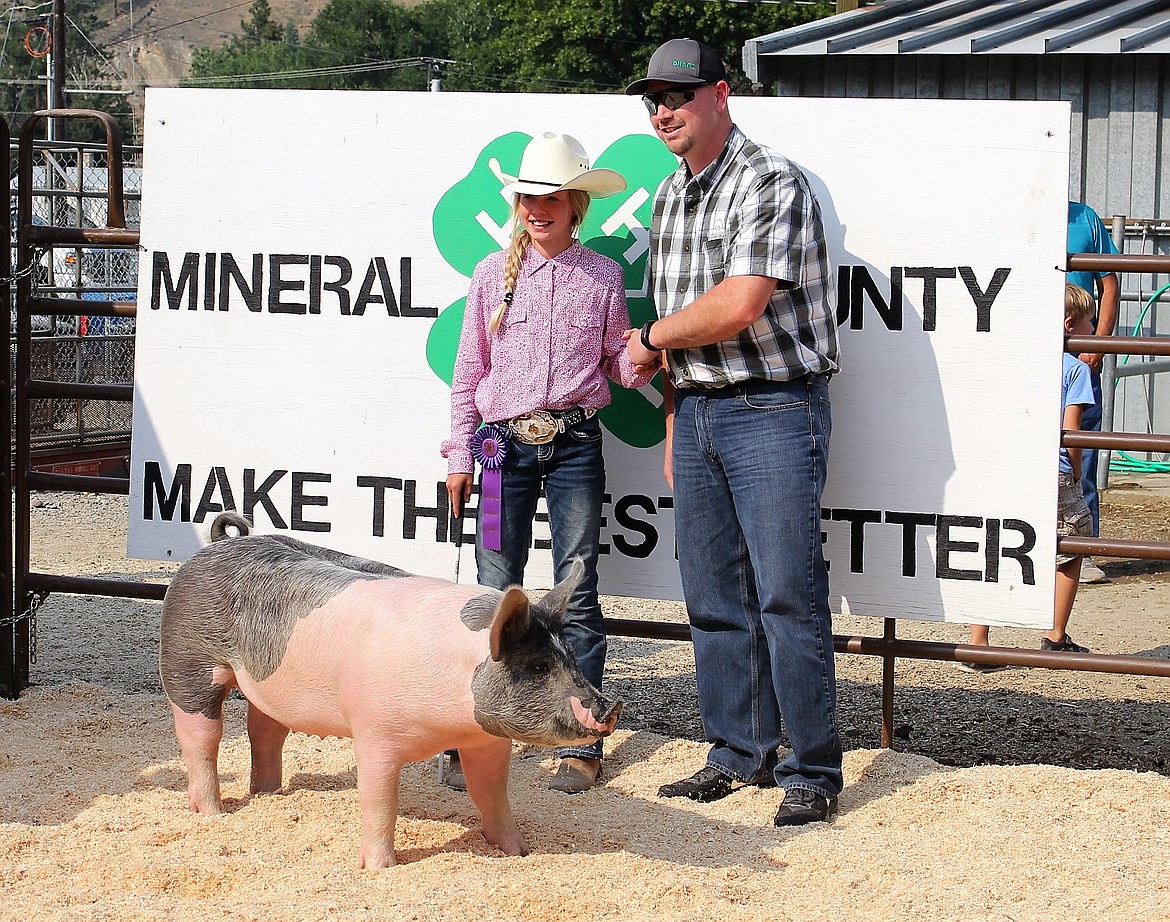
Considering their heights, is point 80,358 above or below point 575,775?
above

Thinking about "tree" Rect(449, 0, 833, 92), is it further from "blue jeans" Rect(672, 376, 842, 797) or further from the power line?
"blue jeans" Rect(672, 376, 842, 797)

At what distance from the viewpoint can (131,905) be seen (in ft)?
9.72

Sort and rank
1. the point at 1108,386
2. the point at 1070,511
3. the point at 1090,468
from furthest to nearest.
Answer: the point at 1108,386, the point at 1090,468, the point at 1070,511

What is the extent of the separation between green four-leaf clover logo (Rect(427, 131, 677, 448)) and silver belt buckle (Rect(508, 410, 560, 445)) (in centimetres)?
47

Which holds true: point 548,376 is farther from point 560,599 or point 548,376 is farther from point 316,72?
point 316,72

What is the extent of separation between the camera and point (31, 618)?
16.0ft

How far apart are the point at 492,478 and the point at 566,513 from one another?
23 cm

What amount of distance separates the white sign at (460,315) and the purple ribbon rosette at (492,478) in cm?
52

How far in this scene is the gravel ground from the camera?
15.5ft

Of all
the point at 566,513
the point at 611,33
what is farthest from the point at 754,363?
the point at 611,33

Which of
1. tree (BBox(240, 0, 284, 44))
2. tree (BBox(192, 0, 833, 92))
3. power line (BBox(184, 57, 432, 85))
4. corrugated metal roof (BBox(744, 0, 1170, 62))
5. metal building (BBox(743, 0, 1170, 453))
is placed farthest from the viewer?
tree (BBox(240, 0, 284, 44))

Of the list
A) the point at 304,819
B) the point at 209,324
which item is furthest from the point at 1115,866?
the point at 209,324

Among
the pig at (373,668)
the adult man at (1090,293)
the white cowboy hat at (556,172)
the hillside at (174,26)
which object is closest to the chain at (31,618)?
the pig at (373,668)

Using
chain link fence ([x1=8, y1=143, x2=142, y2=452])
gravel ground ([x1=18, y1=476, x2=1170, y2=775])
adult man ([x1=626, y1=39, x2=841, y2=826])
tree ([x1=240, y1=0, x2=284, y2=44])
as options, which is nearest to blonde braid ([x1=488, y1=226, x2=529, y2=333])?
adult man ([x1=626, y1=39, x2=841, y2=826])
